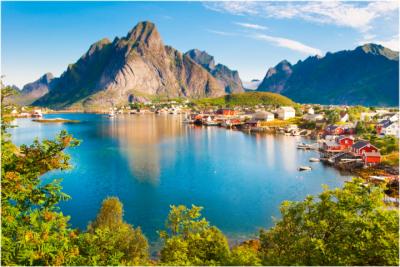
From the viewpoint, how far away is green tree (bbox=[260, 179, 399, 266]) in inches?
340

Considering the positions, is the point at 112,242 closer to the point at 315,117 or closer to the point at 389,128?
the point at 389,128

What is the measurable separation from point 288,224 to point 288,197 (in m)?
19.3

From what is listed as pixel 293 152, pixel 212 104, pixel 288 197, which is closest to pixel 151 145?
pixel 293 152

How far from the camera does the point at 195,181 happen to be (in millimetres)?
35906

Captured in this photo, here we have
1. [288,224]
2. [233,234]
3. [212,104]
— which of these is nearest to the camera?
[288,224]

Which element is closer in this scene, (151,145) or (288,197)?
(288,197)

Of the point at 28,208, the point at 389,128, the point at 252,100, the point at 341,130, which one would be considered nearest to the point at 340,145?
the point at 389,128

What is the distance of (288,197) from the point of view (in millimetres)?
29672

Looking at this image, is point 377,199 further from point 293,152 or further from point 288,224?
point 293,152

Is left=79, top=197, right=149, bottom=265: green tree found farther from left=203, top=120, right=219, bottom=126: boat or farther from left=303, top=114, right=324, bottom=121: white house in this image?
left=203, top=120, right=219, bottom=126: boat

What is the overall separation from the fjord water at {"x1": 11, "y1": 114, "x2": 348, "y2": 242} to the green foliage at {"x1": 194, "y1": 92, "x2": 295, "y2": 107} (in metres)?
104

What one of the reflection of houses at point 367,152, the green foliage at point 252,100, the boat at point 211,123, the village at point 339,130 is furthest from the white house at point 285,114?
the reflection of houses at point 367,152

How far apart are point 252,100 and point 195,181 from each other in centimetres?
13663

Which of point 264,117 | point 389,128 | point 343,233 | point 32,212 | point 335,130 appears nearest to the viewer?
point 32,212
